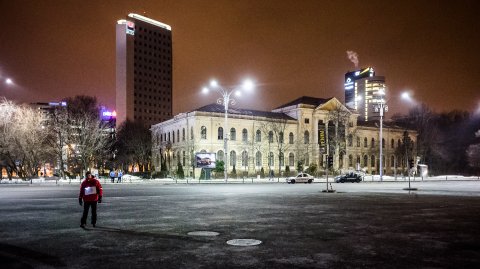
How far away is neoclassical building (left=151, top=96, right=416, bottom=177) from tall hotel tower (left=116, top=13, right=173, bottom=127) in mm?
90346

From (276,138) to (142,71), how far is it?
114913 millimetres

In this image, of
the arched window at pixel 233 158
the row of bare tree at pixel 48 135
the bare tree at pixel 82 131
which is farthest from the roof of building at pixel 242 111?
the row of bare tree at pixel 48 135

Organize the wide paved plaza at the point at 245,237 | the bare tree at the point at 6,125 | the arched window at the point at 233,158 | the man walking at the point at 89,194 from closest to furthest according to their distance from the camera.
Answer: the wide paved plaza at the point at 245,237, the man walking at the point at 89,194, the bare tree at the point at 6,125, the arched window at the point at 233,158

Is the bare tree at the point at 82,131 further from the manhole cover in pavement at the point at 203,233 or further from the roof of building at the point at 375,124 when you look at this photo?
the roof of building at the point at 375,124

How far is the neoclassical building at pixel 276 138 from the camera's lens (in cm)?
7494

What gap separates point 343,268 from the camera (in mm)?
8164

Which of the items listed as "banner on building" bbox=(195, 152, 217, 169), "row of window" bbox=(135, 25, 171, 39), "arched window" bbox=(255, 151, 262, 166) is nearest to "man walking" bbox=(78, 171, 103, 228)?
"banner on building" bbox=(195, 152, 217, 169)

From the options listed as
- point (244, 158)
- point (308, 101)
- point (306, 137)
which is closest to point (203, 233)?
point (244, 158)

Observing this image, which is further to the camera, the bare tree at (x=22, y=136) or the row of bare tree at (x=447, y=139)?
the row of bare tree at (x=447, y=139)

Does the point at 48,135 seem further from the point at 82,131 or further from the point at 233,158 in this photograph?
the point at 233,158

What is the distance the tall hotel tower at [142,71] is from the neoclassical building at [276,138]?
90.3 metres

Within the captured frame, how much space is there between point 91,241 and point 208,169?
4741cm

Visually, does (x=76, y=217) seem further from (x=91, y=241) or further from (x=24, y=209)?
(x=91, y=241)

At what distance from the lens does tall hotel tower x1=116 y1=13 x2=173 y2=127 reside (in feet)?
583
